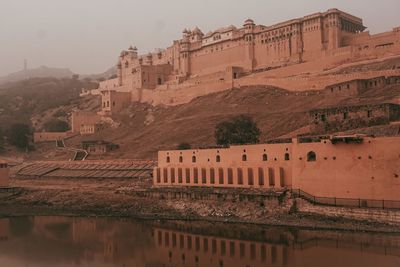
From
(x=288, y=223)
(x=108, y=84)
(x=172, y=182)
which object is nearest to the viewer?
(x=288, y=223)

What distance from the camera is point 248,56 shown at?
69.5 meters

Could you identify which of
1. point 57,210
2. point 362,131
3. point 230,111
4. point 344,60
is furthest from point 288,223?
point 344,60

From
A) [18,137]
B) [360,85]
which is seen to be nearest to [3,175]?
[18,137]

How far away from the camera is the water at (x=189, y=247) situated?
73.7 feet

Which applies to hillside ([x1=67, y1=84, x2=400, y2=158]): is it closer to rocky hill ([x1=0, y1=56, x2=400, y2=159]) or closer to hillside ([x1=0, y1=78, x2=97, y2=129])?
rocky hill ([x1=0, y1=56, x2=400, y2=159])

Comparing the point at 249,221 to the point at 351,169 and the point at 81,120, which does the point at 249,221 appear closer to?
the point at 351,169

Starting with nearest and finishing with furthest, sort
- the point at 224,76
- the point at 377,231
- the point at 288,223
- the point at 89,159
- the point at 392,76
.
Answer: the point at 377,231 < the point at 288,223 < the point at 392,76 < the point at 89,159 < the point at 224,76

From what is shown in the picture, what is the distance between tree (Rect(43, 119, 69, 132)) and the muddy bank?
89.9 ft

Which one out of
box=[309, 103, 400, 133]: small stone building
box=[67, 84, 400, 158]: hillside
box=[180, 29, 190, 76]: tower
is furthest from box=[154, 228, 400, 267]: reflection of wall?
box=[180, 29, 190, 76]: tower

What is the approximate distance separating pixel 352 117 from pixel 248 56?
3645 cm

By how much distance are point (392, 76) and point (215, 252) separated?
30.3 m

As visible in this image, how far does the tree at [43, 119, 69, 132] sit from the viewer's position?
75750mm

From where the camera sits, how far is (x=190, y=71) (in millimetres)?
78875

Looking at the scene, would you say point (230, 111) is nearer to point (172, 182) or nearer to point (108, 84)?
point (172, 182)
